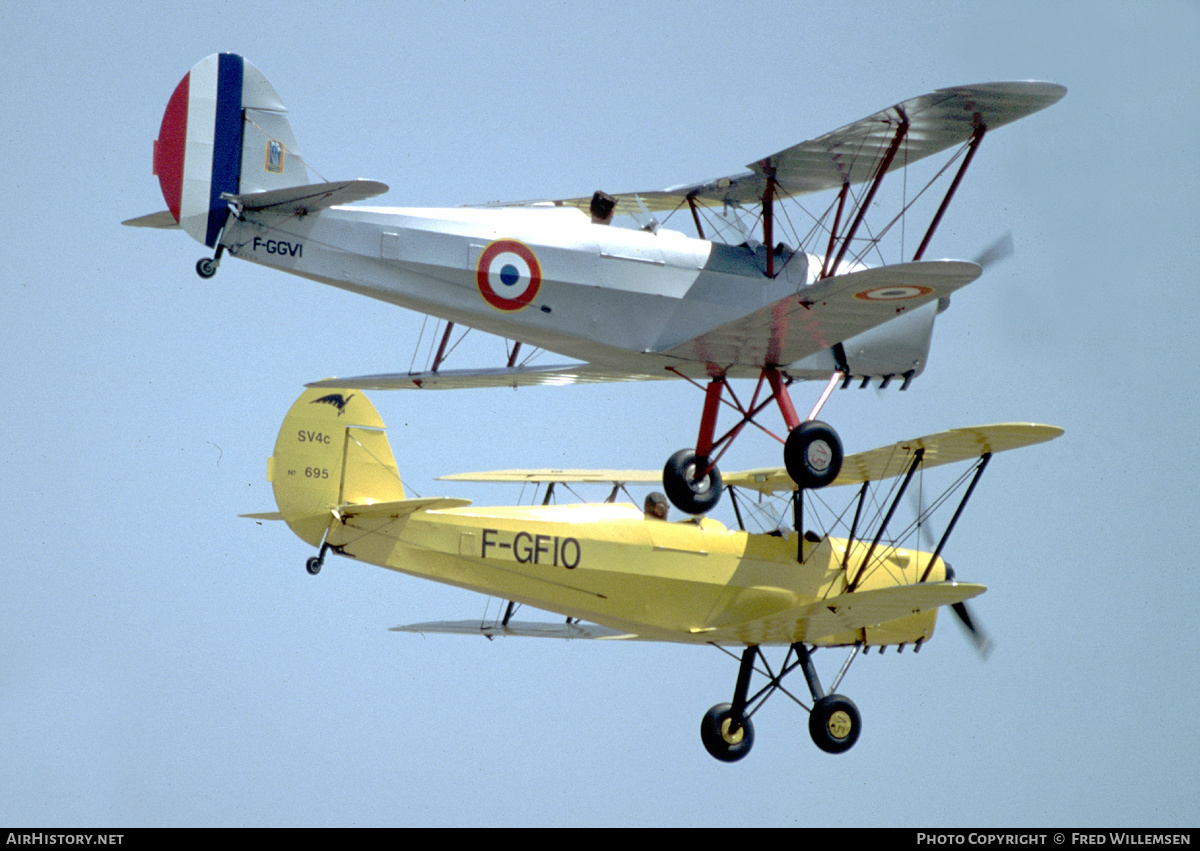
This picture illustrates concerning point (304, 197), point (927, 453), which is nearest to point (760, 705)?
point (927, 453)

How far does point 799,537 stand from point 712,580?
83 cm

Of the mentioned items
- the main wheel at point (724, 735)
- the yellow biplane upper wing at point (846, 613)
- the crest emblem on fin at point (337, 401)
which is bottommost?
the main wheel at point (724, 735)

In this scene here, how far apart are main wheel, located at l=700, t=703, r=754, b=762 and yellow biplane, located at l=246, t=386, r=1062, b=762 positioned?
11mm

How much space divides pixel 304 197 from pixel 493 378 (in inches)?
149

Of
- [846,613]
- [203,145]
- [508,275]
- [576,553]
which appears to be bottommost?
[846,613]

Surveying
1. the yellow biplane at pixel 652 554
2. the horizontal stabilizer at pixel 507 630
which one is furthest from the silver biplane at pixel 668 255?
the horizontal stabilizer at pixel 507 630

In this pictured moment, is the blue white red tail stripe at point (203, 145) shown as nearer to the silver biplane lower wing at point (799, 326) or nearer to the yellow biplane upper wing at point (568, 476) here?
the silver biplane lower wing at point (799, 326)

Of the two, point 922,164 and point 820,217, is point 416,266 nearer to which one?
point 820,217

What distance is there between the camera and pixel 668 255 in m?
12.3

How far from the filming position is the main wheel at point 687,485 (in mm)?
12891

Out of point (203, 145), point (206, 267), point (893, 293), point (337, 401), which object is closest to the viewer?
point (206, 267)

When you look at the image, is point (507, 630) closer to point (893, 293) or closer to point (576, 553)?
point (576, 553)

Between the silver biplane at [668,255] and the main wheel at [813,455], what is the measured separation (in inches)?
0.5

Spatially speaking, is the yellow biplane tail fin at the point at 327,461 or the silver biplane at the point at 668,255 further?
the yellow biplane tail fin at the point at 327,461
